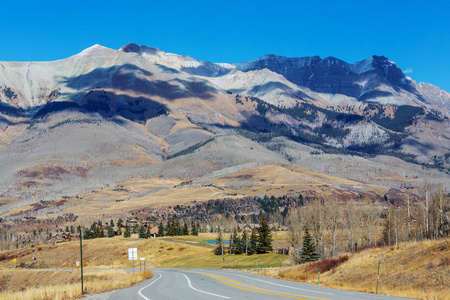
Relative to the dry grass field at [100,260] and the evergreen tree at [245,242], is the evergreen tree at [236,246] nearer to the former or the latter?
the evergreen tree at [245,242]

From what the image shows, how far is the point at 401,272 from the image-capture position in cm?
3209

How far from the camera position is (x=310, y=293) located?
25672 millimetres

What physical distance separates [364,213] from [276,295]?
102436 mm

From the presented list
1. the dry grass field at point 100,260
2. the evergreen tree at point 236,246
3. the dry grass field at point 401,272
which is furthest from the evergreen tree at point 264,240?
the dry grass field at point 401,272

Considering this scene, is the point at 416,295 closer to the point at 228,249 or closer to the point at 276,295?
the point at 276,295

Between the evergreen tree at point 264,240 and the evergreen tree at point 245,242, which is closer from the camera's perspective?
the evergreen tree at point 264,240

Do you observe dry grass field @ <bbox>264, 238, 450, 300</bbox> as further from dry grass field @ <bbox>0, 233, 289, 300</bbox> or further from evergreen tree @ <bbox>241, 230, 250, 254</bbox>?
evergreen tree @ <bbox>241, 230, 250, 254</bbox>

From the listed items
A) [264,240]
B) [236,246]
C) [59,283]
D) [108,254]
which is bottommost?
[108,254]

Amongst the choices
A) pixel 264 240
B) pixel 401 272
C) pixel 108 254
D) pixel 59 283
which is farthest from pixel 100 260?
pixel 401 272

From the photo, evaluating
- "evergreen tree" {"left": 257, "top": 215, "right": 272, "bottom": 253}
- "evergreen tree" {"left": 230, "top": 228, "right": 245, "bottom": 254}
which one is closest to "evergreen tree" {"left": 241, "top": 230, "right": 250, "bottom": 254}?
"evergreen tree" {"left": 230, "top": 228, "right": 245, "bottom": 254}

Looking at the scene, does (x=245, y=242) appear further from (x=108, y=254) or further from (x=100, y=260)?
(x=100, y=260)

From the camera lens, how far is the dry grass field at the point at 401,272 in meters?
27.0

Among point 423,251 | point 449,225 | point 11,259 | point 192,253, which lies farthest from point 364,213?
point 11,259

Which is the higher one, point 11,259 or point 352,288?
point 352,288
